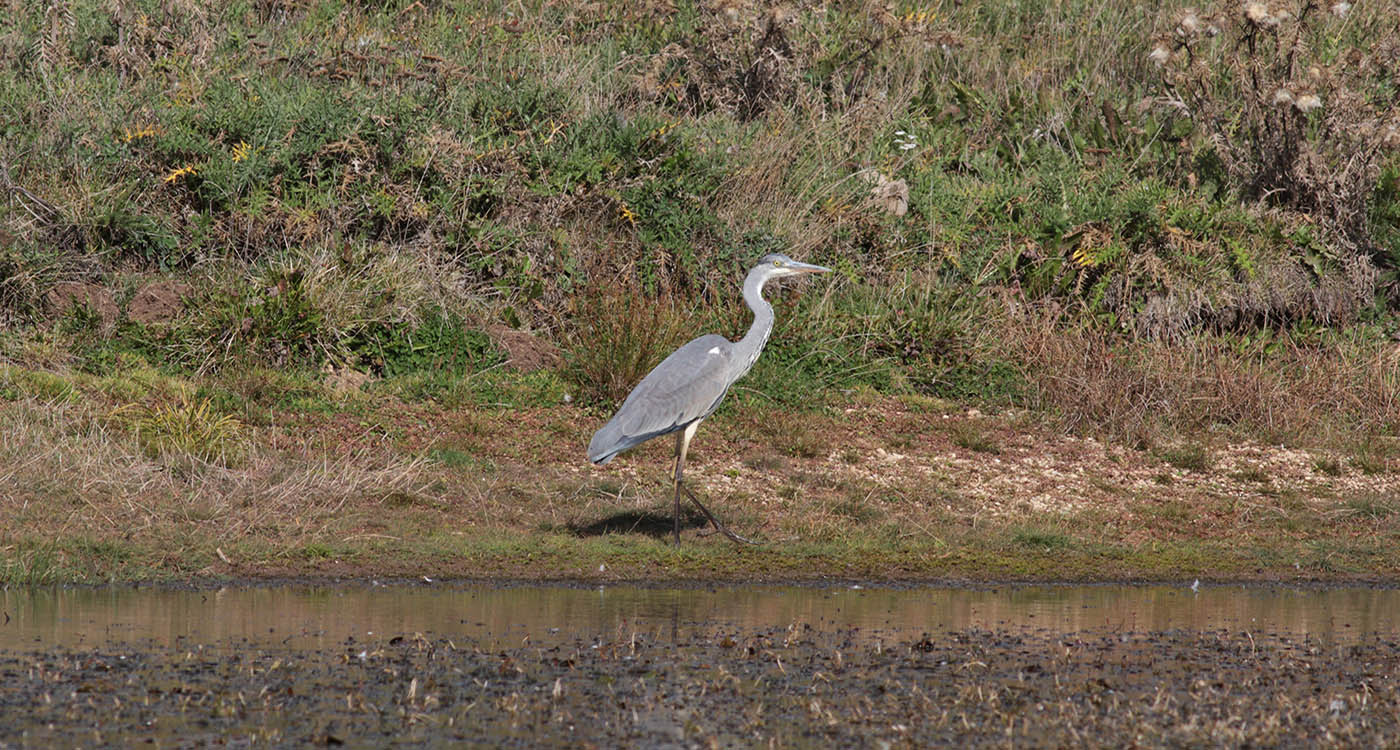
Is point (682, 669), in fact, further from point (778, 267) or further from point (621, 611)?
point (778, 267)

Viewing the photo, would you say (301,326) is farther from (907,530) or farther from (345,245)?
(907,530)

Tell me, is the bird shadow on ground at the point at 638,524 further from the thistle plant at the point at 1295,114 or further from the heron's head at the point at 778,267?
the thistle plant at the point at 1295,114

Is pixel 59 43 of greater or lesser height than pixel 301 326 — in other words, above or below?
above

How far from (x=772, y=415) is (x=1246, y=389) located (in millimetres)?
3789

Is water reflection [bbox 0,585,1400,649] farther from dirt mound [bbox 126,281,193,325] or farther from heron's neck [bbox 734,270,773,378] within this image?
dirt mound [bbox 126,281,193,325]

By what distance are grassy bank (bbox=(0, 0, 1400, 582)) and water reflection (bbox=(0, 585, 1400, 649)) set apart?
450 mm

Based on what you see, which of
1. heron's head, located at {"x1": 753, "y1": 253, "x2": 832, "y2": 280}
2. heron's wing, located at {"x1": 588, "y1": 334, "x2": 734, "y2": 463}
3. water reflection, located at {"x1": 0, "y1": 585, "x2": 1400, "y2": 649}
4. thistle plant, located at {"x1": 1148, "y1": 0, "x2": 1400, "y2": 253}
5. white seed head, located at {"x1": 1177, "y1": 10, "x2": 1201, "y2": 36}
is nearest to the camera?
water reflection, located at {"x1": 0, "y1": 585, "x2": 1400, "y2": 649}

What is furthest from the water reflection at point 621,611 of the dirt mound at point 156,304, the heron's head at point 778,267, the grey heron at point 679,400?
the dirt mound at point 156,304

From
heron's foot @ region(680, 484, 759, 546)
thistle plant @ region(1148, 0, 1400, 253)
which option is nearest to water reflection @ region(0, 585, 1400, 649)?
heron's foot @ region(680, 484, 759, 546)

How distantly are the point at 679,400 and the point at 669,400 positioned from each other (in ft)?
0.21

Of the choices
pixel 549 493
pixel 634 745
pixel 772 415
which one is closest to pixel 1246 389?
pixel 772 415

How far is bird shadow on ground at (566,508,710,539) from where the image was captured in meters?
10.0

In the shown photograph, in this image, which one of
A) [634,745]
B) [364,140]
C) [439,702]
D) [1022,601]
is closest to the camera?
[634,745]

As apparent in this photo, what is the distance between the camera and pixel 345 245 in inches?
549
